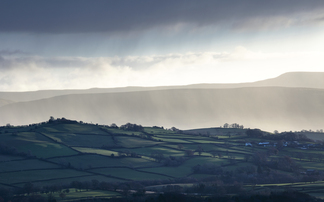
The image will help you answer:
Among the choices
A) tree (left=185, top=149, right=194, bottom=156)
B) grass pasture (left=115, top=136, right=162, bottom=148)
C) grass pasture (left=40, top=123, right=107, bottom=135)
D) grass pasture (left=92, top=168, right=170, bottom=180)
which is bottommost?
grass pasture (left=92, top=168, right=170, bottom=180)

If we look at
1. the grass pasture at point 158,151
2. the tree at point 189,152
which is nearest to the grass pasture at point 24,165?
the grass pasture at point 158,151

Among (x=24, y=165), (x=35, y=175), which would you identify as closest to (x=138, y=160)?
(x=35, y=175)

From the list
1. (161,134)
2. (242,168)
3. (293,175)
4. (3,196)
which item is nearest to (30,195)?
(3,196)

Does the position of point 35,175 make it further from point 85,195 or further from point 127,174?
point 85,195

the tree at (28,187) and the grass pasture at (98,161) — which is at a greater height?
the grass pasture at (98,161)

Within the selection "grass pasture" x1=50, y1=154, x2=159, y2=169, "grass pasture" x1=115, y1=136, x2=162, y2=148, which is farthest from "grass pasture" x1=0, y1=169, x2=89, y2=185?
"grass pasture" x1=115, y1=136, x2=162, y2=148

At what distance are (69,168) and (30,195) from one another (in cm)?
2197

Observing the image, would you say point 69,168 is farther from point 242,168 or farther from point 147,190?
point 242,168

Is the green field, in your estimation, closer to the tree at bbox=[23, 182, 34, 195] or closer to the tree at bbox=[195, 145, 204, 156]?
the tree at bbox=[195, 145, 204, 156]

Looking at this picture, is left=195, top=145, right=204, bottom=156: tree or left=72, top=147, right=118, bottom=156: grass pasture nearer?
left=72, top=147, right=118, bottom=156: grass pasture

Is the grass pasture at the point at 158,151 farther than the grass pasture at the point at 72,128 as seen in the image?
No

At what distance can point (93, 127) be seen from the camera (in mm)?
→ 125625

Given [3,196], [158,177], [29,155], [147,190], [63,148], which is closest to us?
[3,196]

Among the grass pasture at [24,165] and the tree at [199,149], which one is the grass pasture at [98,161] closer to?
the grass pasture at [24,165]
